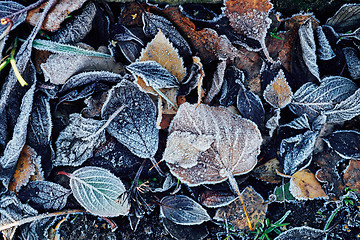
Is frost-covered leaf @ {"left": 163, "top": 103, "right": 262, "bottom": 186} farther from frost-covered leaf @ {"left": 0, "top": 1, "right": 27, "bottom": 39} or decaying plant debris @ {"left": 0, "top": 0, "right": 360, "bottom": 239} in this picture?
frost-covered leaf @ {"left": 0, "top": 1, "right": 27, "bottom": 39}

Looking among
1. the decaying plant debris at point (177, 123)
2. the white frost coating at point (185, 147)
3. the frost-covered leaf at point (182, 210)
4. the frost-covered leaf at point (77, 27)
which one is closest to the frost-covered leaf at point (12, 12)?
the decaying plant debris at point (177, 123)

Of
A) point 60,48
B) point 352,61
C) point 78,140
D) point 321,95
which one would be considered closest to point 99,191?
point 78,140

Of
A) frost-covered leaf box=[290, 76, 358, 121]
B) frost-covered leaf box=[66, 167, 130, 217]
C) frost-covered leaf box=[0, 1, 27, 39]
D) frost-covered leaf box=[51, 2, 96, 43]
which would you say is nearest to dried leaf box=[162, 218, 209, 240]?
frost-covered leaf box=[66, 167, 130, 217]

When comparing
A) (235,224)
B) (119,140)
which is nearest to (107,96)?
(119,140)

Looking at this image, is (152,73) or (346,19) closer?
(152,73)

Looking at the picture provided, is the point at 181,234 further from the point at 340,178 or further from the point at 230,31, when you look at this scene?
the point at 230,31

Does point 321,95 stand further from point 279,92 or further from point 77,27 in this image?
point 77,27
